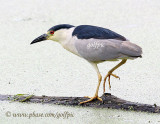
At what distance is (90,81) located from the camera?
10.6 feet

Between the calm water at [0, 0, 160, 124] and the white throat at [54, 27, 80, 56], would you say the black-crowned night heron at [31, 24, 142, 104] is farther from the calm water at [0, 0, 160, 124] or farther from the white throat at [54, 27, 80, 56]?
the calm water at [0, 0, 160, 124]

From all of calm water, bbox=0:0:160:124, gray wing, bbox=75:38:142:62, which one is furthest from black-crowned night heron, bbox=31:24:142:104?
calm water, bbox=0:0:160:124

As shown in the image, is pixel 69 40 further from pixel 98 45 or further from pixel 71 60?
pixel 71 60

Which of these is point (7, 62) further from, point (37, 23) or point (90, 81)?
point (37, 23)

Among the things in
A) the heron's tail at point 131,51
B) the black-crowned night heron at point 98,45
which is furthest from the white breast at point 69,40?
the heron's tail at point 131,51

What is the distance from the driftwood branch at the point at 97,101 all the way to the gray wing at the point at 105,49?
0.29 metres

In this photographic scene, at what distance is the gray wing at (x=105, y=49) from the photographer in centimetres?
262

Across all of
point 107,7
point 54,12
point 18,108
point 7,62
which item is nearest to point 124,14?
point 107,7

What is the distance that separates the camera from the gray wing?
2.62 metres

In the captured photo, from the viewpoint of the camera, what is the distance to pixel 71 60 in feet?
12.4

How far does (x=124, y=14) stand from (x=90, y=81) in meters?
2.06

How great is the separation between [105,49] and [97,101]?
399 millimetres

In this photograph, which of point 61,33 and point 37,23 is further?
point 37,23

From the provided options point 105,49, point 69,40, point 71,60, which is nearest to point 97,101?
point 105,49
